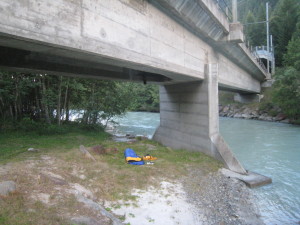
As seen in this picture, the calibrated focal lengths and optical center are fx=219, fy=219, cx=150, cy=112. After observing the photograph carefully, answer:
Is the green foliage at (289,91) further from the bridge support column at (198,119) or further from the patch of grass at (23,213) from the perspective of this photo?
the patch of grass at (23,213)

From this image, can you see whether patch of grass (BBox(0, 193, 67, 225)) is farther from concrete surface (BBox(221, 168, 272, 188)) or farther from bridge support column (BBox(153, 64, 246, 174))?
bridge support column (BBox(153, 64, 246, 174))

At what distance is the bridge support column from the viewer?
8469 mm

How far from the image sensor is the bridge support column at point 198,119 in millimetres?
8469

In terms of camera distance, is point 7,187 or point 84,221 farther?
point 7,187

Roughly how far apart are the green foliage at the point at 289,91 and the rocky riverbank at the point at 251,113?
204 cm

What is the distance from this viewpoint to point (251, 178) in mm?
7020

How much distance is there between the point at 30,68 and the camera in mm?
6672

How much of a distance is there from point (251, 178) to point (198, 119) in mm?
3165

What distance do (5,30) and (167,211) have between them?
14.1 feet

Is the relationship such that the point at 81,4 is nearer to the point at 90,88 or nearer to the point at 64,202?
the point at 64,202

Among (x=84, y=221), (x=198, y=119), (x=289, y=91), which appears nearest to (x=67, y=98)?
(x=198, y=119)

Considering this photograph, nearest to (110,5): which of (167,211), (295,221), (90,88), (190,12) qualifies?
(190,12)

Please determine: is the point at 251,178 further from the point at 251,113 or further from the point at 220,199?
the point at 251,113

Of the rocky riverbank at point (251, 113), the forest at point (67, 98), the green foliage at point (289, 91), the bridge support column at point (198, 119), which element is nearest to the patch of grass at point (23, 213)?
the bridge support column at point (198, 119)
